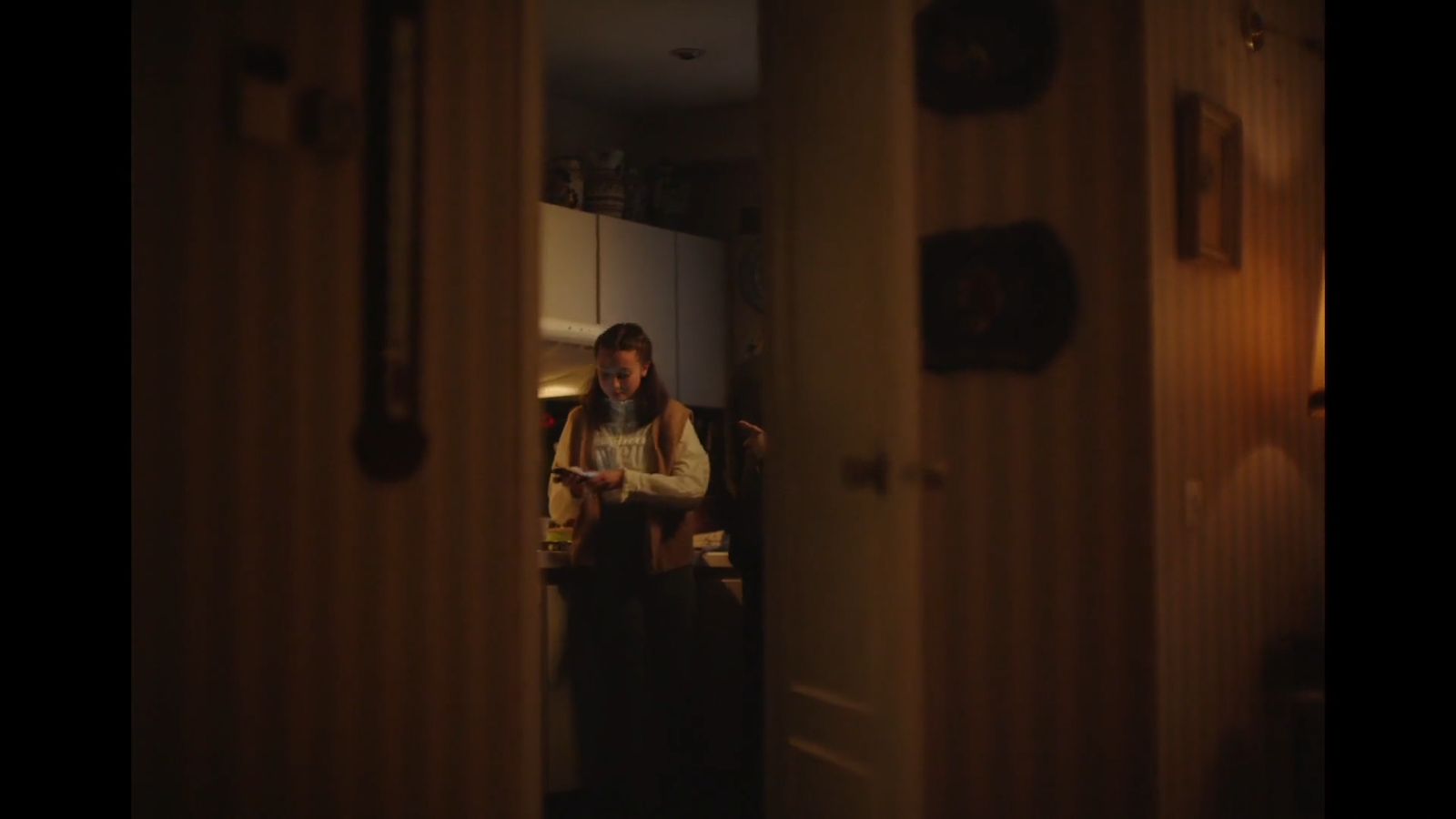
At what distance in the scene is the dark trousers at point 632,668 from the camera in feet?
10.9

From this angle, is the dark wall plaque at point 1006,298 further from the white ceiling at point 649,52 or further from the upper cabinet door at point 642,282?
the upper cabinet door at point 642,282

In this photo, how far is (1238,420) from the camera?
3.03 meters

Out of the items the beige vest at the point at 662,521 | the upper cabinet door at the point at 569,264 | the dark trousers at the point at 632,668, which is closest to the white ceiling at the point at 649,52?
the upper cabinet door at the point at 569,264

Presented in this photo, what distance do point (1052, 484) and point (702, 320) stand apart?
2.86 meters

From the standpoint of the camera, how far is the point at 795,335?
7.98 ft

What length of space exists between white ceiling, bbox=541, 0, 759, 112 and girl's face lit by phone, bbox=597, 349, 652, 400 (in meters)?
1.22

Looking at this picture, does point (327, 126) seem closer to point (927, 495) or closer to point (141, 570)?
point (141, 570)

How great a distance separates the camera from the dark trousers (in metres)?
3.33

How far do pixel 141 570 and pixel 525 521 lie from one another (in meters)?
0.46

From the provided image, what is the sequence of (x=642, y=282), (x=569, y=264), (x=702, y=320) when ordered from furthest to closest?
(x=702, y=320)
(x=642, y=282)
(x=569, y=264)

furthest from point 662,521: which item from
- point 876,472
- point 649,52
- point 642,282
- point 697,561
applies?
point 649,52

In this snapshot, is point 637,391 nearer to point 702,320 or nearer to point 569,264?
point 569,264

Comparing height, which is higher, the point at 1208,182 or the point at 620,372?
the point at 1208,182

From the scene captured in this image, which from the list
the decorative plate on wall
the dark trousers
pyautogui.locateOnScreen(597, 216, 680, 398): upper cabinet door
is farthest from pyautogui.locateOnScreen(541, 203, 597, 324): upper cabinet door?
the decorative plate on wall
